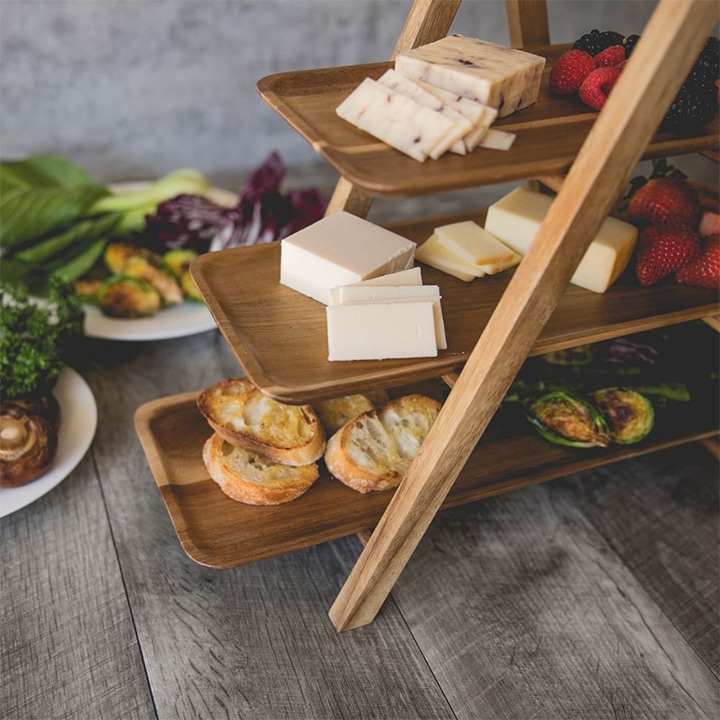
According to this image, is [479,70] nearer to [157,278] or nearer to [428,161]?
[428,161]

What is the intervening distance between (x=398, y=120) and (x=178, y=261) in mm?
968

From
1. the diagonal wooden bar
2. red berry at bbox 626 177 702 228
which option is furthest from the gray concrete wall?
the diagonal wooden bar

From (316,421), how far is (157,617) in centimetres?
38

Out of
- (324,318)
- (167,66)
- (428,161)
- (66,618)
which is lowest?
(66,618)

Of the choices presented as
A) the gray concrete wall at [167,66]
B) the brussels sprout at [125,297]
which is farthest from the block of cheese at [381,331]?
the gray concrete wall at [167,66]

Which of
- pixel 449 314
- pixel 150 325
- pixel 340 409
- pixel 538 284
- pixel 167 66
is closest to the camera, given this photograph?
pixel 538 284

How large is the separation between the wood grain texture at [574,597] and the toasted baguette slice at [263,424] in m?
0.28

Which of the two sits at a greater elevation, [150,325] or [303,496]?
[303,496]

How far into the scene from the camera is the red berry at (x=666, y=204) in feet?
4.63

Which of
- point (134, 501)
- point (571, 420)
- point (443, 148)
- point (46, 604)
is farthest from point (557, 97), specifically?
point (46, 604)

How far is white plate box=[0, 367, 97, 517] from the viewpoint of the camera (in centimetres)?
138

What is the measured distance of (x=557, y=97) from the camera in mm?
1187

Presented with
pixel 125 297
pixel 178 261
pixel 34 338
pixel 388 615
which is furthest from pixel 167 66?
pixel 388 615

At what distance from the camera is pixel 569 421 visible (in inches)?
56.7
